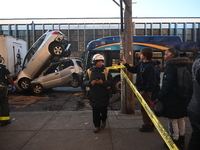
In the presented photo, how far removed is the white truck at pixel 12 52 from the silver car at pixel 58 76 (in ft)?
5.53

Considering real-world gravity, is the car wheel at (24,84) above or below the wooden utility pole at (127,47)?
below

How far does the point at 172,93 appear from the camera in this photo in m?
2.76

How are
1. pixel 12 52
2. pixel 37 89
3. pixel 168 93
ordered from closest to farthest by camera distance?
pixel 168 93, pixel 37 89, pixel 12 52

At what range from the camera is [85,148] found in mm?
3055

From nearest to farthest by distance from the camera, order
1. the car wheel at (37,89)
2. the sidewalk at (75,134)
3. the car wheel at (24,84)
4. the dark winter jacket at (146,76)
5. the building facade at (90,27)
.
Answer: the sidewalk at (75,134) → the dark winter jacket at (146,76) → the car wheel at (37,89) → the car wheel at (24,84) → the building facade at (90,27)

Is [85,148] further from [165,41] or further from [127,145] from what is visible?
[165,41]

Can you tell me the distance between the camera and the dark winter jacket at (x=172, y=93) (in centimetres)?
268

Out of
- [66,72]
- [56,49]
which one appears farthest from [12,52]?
[66,72]

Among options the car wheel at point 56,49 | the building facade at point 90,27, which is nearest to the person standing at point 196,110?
the car wheel at point 56,49

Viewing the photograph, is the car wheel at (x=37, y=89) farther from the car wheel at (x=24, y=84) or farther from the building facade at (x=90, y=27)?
the building facade at (x=90, y=27)

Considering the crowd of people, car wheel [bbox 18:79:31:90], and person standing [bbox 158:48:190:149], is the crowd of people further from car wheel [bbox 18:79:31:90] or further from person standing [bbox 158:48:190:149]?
car wheel [bbox 18:79:31:90]

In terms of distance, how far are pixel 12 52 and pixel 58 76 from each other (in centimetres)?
306

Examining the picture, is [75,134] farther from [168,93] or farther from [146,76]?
[168,93]

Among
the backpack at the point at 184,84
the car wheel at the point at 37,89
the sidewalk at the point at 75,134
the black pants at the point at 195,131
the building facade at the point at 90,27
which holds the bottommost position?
the sidewalk at the point at 75,134
